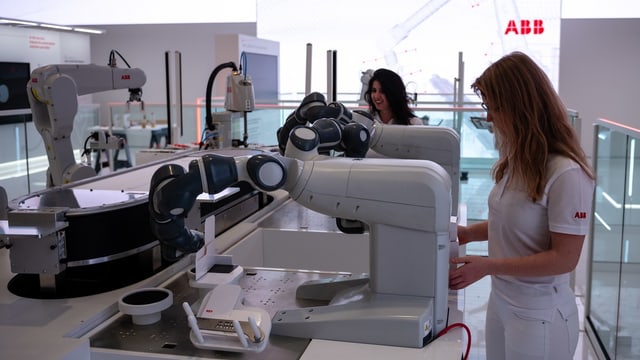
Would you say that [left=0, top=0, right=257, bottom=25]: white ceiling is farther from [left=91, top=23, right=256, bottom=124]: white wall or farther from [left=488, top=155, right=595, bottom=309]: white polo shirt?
[left=488, top=155, right=595, bottom=309]: white polo shirt

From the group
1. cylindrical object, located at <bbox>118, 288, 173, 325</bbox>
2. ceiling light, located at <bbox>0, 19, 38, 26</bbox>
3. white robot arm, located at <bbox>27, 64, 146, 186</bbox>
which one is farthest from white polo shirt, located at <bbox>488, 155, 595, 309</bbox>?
ceiling light, located at <bbox>0, 19, 38, 26</bbox>

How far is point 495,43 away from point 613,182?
5136mm

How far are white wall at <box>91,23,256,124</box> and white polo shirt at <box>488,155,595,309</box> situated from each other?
9552 millimetres

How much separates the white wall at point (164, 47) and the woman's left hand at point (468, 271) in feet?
31.7

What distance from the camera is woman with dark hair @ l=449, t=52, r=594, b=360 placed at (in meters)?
1.53

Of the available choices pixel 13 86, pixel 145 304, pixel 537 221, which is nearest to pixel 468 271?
pixel 537 221

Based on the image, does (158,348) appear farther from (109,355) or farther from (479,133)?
(479,133)

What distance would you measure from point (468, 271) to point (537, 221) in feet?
0.73

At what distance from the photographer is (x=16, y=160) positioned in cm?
668

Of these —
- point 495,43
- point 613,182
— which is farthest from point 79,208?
point 495,43

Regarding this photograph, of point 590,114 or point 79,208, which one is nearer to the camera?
point 79,208

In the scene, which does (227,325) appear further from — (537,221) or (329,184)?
(537,221)

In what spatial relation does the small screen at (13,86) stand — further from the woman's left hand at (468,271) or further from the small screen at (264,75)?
the woman's left hand at (468,271)

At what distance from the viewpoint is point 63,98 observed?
10.00ft
